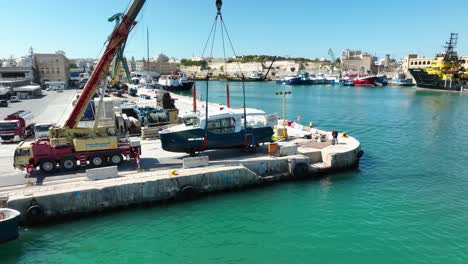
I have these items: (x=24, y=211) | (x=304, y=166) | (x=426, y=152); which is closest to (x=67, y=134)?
(x=24, y=211)

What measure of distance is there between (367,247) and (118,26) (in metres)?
16.7

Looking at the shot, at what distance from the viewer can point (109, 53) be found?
19.1 meters

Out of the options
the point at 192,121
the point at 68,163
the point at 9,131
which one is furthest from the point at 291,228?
the point at 9,131

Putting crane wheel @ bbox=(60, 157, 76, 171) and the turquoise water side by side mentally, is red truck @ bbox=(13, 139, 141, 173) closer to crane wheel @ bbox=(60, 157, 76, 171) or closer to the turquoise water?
crane wheel @ bbox=(60, 157, 76, 171)

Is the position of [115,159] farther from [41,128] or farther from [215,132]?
[41,128]

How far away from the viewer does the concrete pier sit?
50.0ft

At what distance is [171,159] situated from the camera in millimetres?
21203

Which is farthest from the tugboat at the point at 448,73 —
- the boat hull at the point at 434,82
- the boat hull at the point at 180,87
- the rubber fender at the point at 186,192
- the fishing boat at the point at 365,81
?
the rubber fender at the point at 186,192

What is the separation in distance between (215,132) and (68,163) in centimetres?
843

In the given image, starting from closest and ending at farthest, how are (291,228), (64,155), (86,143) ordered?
(291,228), (64,155), (86,143)

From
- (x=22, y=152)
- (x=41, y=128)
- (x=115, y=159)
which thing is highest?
(x=41, y=128)

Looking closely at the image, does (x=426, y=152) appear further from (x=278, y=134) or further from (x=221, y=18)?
(x=221, y=18)

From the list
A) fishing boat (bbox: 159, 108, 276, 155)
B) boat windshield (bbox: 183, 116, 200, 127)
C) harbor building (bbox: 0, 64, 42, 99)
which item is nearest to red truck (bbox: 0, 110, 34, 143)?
fishing boat (bbox: 159, 108, 276, 155)

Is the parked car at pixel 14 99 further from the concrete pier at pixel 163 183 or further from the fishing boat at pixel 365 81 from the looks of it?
the fishing boat at pixel 365 81
